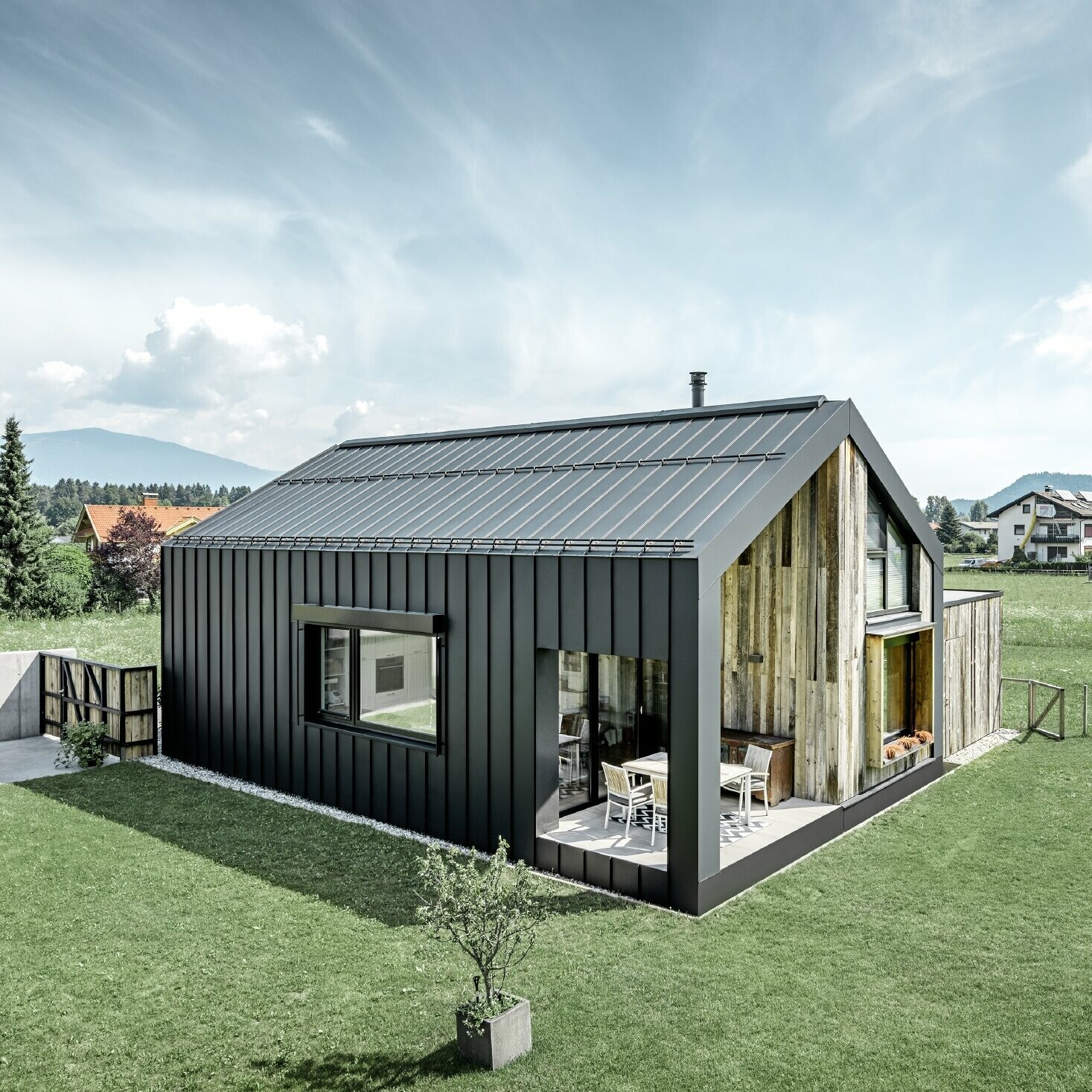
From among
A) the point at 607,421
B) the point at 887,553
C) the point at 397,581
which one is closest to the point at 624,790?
the point at 397,581

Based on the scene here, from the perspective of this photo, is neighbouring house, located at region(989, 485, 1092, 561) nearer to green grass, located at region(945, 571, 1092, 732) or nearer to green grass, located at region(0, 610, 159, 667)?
green grass, located at region(945, 571, 1092, 732)

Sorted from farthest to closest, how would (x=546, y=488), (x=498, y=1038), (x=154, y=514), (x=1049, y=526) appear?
1. (x=1049, y=526)
2. (x=154, y=514)
3. (x=546, y=488)
4. (x=498, y=1038)

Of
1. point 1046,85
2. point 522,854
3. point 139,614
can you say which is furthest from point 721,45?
point 139,614

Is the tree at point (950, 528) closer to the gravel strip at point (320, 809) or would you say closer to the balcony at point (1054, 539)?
the balcony at point (1054, 539)

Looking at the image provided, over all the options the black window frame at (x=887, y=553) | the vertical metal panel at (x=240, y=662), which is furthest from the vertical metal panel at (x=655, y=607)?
the vertical metal panel at (x=240, y=662)

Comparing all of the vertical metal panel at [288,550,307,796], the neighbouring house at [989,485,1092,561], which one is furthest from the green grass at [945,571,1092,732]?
the neighbouring house at [989,485,1092,561]

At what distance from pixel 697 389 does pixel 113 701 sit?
9575mm

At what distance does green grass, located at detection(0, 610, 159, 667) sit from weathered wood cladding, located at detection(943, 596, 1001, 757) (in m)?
16.5

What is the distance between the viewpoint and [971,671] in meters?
13.1

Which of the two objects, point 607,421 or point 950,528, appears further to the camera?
point 950,528

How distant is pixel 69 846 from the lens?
28.0 ft

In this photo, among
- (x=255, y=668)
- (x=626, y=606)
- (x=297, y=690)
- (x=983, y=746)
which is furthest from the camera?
(x=983, y=746)

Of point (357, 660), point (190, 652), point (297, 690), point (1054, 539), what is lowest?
point (297, 690)

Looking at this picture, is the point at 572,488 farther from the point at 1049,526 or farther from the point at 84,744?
the point at 1049,526
